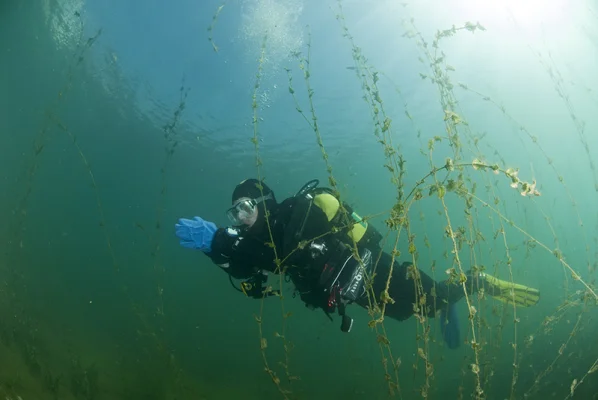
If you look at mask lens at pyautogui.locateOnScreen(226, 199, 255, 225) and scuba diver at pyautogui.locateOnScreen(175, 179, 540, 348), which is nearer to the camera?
scuba diver at pyautogui.locateOnScreen(175, 179, 540, 348)

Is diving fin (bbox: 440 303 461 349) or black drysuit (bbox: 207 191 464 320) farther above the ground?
black drysuit (bbox: 207 191 464 320)

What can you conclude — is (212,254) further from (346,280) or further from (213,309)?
(213,309)

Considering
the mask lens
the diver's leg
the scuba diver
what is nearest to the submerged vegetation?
the diver's leg

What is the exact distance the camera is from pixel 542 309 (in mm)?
18641

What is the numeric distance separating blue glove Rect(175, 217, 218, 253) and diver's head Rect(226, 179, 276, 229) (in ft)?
1.30

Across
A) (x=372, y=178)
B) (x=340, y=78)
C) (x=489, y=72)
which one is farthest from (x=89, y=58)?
(x=372, y=178)

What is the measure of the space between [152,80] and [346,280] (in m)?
19.7

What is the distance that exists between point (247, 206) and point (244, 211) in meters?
0.09

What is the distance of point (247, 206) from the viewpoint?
4.35 m

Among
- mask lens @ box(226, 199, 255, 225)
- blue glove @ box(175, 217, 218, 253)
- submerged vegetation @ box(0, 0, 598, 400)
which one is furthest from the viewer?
blue glove @ box(175, 217, 218, 253)

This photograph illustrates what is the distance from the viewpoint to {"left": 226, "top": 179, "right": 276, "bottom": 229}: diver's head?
4375mm

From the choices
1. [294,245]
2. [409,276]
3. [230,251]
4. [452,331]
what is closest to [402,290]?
[452,331]

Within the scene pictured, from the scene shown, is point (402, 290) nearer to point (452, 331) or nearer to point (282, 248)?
point (452, 331)

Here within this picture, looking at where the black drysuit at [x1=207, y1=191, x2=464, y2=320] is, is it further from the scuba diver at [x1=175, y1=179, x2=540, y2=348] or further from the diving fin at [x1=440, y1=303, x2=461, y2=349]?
the diving fin at [x1=440, y1=303, x2=461, y2=349]
